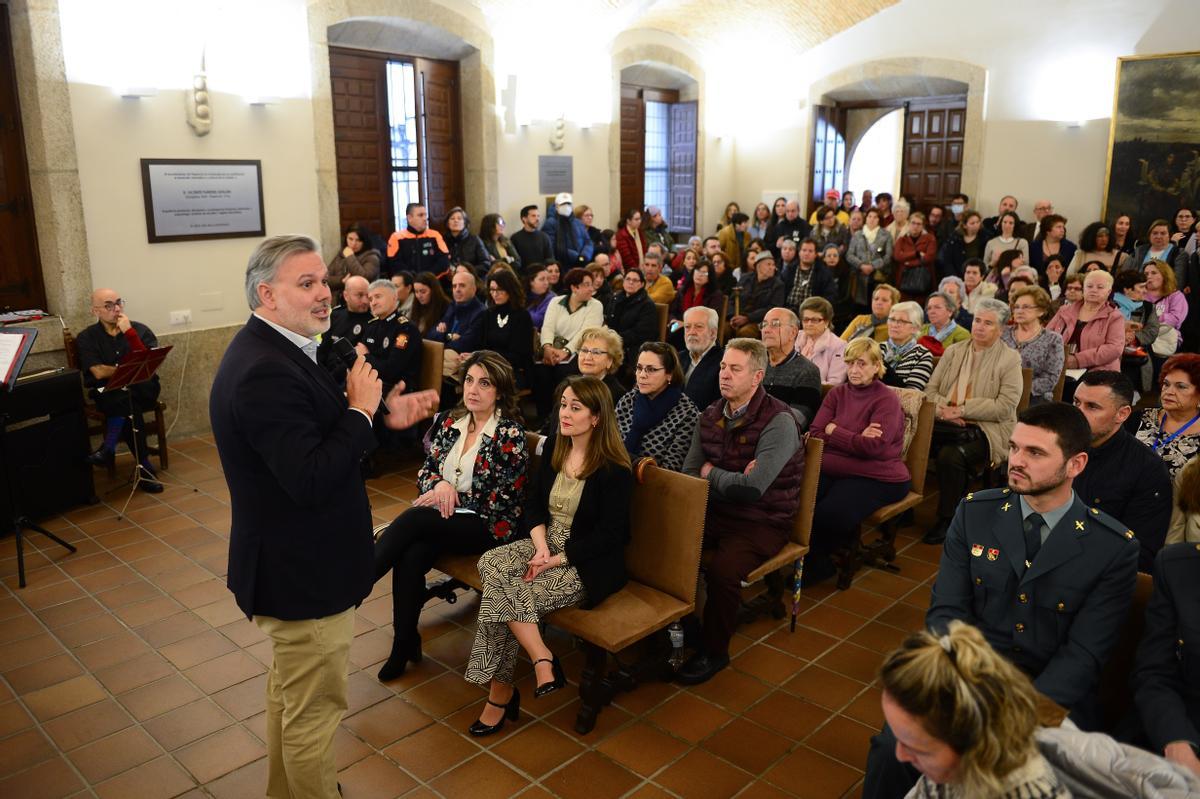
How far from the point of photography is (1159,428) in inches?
146

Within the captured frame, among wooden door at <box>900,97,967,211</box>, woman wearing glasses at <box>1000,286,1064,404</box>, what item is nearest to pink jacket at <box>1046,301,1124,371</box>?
woman wearing glasses at <box>1000,286,1064,404</box>

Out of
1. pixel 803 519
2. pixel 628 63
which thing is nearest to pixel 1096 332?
pixel 803 519

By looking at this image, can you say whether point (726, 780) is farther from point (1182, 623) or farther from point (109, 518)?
point (109, 518)

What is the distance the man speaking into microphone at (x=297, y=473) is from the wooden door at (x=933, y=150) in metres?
11.6

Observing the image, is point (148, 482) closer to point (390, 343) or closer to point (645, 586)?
point (390, 343)

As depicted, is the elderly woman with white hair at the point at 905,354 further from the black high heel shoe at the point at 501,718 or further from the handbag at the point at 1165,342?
the black high heel shoe at the point at 501,718

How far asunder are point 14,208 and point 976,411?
21.0ft

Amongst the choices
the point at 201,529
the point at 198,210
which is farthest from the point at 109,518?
the point at 198,210

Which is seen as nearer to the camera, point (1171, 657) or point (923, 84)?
point (1171, 657)

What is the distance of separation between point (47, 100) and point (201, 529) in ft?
10.8

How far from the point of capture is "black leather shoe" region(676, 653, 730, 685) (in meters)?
3.60

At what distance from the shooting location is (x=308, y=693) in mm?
2492

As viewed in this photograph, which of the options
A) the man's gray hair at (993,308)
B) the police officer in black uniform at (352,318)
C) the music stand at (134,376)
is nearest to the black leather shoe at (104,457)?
the music stand at (134,376)

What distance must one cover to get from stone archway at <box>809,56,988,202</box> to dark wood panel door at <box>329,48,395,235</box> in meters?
6.20
